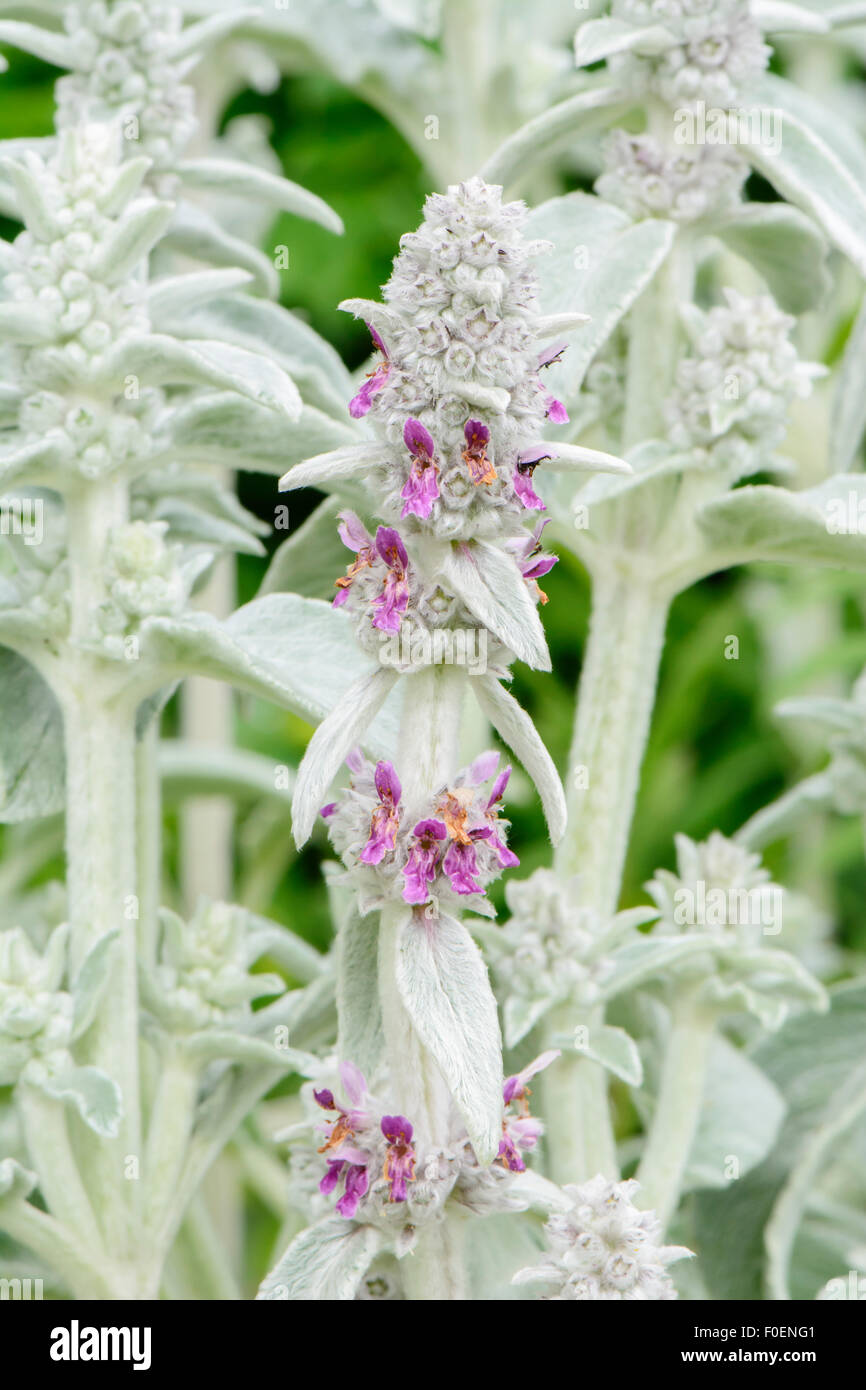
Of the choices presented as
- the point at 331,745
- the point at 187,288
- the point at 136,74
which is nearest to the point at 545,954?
the point at 331,745

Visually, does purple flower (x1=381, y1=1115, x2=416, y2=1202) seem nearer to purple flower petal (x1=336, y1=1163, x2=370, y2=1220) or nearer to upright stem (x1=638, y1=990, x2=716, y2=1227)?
purple flower petal (x1=336, y1=1163, x2=370, y2=1220)

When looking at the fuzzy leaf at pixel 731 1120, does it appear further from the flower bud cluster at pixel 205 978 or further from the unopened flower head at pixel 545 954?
the flower bud cluster at pixel 205 978

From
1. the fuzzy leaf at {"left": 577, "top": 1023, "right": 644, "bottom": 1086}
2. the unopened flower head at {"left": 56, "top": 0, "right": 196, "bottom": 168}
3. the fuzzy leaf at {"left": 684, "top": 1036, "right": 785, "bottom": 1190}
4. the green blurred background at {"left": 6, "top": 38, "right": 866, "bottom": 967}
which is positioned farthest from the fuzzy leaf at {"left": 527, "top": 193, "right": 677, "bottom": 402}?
the green blurred background at {"left": 6, "top": 38, "right": 866, "bottom": 967}

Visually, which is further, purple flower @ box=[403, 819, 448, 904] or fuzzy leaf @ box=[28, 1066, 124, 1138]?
fuzzy leaf @ box=[28, 1066, 124, 1138]

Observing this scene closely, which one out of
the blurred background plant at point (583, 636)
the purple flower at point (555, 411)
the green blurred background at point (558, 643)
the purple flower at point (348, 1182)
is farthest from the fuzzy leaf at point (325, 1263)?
the green blurred background at point (558, 643)

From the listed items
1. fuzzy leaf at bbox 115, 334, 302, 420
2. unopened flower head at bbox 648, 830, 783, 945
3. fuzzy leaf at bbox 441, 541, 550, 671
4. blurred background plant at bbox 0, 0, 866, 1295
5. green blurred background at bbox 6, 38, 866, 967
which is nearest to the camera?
fuzzy leaf at bbox 441, 541, 550, 671

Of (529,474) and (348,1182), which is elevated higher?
(529,474)

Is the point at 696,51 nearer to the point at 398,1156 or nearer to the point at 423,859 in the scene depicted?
the point at 423,859

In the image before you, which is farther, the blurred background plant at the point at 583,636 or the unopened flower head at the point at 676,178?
the blurred background plant at the point at 583,636
